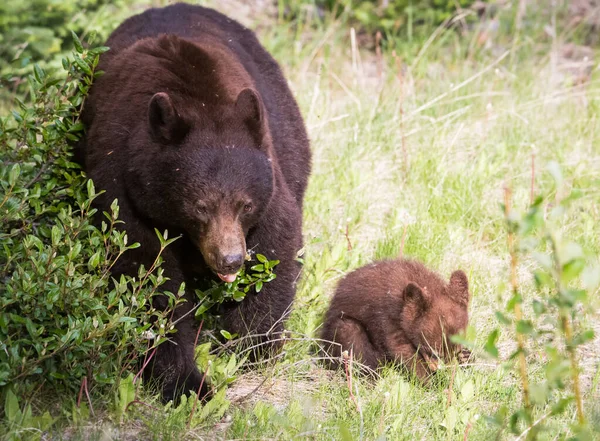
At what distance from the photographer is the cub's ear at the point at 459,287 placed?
4609mm

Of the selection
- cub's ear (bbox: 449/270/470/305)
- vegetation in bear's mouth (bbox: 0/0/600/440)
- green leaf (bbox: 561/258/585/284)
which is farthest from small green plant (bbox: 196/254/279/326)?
green leaf (bbox: 561/258/585/284)

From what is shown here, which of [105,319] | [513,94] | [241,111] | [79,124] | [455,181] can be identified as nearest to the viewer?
[105,319]

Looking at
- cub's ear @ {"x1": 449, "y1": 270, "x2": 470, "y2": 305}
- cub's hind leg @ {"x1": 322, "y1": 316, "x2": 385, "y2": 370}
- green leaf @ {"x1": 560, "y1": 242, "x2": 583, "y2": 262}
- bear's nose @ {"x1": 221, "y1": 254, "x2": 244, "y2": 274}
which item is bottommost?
cub's hind leg @ {"x1": 322, "y1": 316, "x2": 385, "y2": 370}

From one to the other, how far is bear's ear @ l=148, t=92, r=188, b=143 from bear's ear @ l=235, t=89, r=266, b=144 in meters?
0.28

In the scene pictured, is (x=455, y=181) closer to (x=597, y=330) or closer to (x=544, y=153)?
(x=544, y=153)

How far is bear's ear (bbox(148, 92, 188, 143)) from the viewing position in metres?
3.89

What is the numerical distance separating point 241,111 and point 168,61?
0.48 m

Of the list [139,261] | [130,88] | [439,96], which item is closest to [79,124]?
[130,88]

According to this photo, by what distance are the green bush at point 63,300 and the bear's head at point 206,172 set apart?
0.20 metres

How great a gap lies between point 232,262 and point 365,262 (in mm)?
1883

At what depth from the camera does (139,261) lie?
4.16 metres

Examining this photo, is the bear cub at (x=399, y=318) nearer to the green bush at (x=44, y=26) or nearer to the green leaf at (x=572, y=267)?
the green leaf at (x=572, y=267)

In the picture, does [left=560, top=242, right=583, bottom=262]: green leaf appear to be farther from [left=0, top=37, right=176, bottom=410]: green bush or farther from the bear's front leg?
the bear's front leg

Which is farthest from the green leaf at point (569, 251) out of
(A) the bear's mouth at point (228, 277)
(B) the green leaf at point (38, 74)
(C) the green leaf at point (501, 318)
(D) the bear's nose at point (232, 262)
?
(B) the green leaf at point (38, 74)
